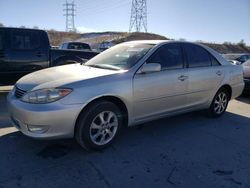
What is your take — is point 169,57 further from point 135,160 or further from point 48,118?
point 48,118

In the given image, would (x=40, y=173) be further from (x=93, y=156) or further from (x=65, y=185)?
(x=93, y=156)

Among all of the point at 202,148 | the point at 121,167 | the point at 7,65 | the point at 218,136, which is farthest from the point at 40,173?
the point at 7,65

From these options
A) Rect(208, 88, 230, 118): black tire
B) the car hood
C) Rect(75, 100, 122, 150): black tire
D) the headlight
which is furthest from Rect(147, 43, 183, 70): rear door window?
the headlight

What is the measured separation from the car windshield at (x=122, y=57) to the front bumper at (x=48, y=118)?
107 cm

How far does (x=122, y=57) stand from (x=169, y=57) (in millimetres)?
800

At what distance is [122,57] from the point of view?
4398 millimetres

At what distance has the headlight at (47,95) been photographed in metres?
3.34

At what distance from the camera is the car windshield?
13.6 ft

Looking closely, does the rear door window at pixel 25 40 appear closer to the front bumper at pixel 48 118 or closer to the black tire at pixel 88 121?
the front bumper at pixel 48 118

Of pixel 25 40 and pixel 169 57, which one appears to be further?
pixel 25 40

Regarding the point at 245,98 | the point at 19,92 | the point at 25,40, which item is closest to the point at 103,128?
the point at 19,92

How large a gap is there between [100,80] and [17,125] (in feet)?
4.18

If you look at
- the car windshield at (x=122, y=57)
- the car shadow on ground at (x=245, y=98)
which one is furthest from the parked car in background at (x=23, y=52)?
the car shadow on ground at (x=245, y=98)

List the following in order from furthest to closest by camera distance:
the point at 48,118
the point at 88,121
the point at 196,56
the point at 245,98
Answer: the point at 245,98, the point at 196,56, the point at 88,121, the point at 48,118
